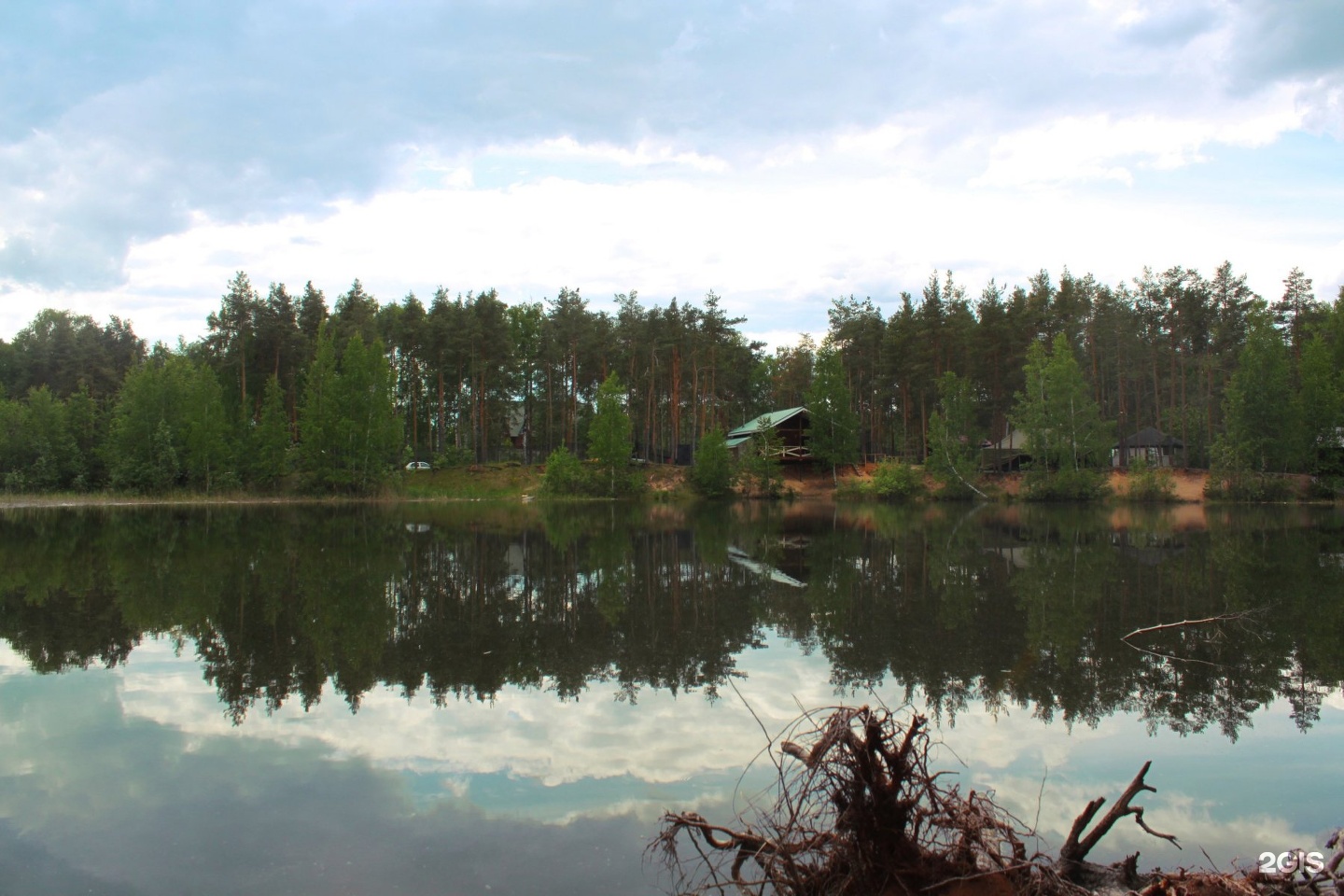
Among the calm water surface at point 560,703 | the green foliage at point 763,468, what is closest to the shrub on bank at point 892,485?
the green foliage at point 763,468

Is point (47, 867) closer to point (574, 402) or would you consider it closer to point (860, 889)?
point (860, 889)

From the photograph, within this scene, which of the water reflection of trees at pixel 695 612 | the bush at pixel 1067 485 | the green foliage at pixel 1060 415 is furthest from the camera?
the bush at pixel 1067 485

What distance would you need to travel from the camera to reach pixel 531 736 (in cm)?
680

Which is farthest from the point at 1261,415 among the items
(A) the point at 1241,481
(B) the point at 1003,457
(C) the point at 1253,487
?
(B) the point at 1003,457

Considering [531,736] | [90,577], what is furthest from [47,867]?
[90,577]

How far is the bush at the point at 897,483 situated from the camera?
52188 mm

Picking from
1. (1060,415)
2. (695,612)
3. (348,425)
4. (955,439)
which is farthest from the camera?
(955,439)

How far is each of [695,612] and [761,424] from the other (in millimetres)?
42697

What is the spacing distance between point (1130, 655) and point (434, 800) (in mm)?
7935

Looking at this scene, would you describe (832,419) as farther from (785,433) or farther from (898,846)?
(898,846)

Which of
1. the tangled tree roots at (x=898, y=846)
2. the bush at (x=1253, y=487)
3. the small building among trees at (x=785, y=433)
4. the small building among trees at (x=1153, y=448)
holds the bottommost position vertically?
the bush at (x=1253, y=487)

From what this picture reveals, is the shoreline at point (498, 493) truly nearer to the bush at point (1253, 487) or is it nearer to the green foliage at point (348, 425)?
the bush at point (1253, 487)

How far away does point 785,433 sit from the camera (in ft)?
195

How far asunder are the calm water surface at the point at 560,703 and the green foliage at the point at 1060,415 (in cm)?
3181
